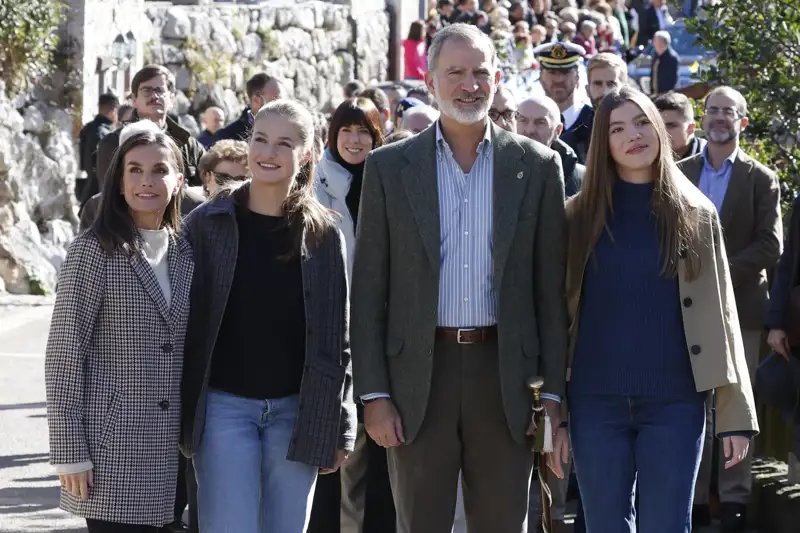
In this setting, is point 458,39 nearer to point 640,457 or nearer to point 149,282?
point 149,282

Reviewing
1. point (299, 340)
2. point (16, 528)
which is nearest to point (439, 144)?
point (299, 340)

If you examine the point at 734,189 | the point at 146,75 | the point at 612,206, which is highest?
the point at 146,75

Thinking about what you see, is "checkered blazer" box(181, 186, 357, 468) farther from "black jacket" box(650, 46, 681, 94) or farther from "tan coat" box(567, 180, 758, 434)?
"black jacket" box(650, 46, 681, 94)

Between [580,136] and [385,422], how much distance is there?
3923 mm

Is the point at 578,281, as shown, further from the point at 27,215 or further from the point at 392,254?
the point at 27,215

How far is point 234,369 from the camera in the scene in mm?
4719

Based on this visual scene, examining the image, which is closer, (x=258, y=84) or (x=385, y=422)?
(x=385, y=422)

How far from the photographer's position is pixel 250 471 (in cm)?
464

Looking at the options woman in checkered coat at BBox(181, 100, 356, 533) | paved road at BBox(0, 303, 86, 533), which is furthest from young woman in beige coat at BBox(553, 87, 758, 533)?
paved road at BBox(0, 303, 86, 533)

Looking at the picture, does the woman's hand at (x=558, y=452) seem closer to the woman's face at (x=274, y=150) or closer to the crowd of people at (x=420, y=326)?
the crowd of people at (x=420, y=326)

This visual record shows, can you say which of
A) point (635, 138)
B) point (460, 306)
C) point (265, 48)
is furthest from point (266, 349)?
point (265, 48)

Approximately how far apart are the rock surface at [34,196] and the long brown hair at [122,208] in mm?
9622

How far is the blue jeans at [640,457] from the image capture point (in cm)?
480

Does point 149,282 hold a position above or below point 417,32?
below
